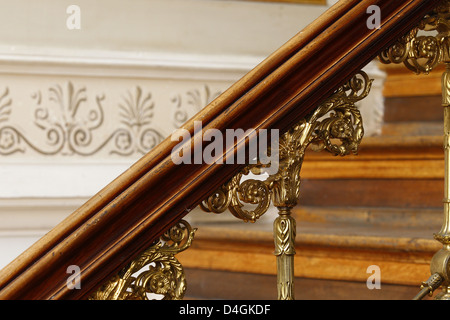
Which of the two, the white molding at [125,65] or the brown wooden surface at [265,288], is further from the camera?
the white molding at [125,65]

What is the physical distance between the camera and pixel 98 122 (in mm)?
2311

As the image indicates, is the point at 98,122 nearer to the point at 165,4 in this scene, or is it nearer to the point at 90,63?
the point at 90,63

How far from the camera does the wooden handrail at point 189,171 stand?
88cm

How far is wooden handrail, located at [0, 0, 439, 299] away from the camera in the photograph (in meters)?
0.88

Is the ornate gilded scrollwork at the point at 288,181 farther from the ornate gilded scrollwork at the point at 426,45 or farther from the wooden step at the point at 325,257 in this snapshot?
the wooden step at the point at 325,257

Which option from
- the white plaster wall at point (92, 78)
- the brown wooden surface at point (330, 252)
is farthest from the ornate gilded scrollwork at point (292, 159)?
the white plaster wall at point (92, 78)

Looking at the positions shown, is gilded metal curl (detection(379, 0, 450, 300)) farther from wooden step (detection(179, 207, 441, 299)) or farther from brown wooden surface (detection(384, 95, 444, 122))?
brown wooden surface (detection(384, 95, 444, 122))

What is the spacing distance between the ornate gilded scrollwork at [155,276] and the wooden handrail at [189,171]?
19 mm

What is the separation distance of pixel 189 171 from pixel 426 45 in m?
0.48

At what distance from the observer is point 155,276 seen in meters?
0.96

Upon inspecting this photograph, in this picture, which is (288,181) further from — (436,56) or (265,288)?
(265,288)

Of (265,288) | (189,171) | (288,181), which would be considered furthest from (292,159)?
(265,288)
